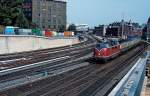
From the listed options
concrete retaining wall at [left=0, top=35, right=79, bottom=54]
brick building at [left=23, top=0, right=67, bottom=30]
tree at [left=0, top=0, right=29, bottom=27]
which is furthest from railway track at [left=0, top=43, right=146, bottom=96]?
brick building at [left=23, top=0, right=67, bottom=30]

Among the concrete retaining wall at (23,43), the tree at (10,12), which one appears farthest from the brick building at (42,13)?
the concrete retaining wall at (23,43)

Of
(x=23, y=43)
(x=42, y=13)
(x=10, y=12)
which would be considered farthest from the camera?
(x=42, y=13)

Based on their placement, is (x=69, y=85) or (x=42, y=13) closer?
(x=69, y=85)

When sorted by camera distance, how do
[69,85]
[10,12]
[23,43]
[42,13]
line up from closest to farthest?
[69,85], [23,43], [10,12], [42,13]

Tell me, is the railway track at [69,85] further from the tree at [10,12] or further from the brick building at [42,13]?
the brick building at [42,13]

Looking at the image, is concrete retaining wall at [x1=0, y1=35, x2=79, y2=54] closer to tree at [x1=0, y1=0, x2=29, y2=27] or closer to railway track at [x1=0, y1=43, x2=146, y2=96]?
tree at [x1=0, y1=0, x2=29, y2=27]

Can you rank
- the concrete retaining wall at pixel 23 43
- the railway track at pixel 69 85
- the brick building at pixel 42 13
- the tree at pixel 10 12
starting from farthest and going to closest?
1. the brick building at pixel 42 13
2. the tree at pixel 10 12
3. the concrete retaining wall at pixel 23 43
4. the railway track at pixel 69 85

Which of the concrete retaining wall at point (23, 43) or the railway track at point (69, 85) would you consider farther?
the concrete retaining wall at point (23, 43)

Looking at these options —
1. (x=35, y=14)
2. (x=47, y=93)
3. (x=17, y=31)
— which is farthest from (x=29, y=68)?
(x=35, y=14)

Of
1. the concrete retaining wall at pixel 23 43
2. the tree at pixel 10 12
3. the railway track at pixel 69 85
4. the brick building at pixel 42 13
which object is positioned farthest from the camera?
the brick building at pixel 42 13

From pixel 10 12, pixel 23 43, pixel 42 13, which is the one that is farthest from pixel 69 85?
pixel 42 13

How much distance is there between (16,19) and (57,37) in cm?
1132

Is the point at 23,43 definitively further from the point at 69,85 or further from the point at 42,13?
the point at 42,13

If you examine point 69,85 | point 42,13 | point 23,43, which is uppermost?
point 42,13
